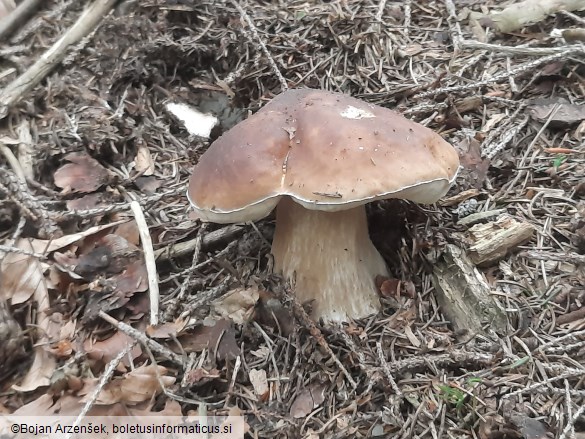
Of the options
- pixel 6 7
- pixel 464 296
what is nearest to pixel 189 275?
pixel 464 296

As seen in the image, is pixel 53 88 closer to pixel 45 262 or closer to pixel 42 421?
pixel 45 262

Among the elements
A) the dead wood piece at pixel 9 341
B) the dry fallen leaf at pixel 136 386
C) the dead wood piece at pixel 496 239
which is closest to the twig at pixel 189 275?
the dry fallen leaf at pixel 136 386

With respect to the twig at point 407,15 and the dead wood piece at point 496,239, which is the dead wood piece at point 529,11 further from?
the dead wood piece at point 496,239

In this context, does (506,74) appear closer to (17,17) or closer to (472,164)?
(472,164)

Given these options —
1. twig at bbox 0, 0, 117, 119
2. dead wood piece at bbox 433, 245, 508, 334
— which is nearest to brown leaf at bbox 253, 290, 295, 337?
dead wood piece at bbox 433, 245, 508, 334

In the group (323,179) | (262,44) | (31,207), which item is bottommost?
(31,207)

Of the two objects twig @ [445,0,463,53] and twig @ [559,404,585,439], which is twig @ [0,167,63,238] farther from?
twig @ [445,0,463,53]
